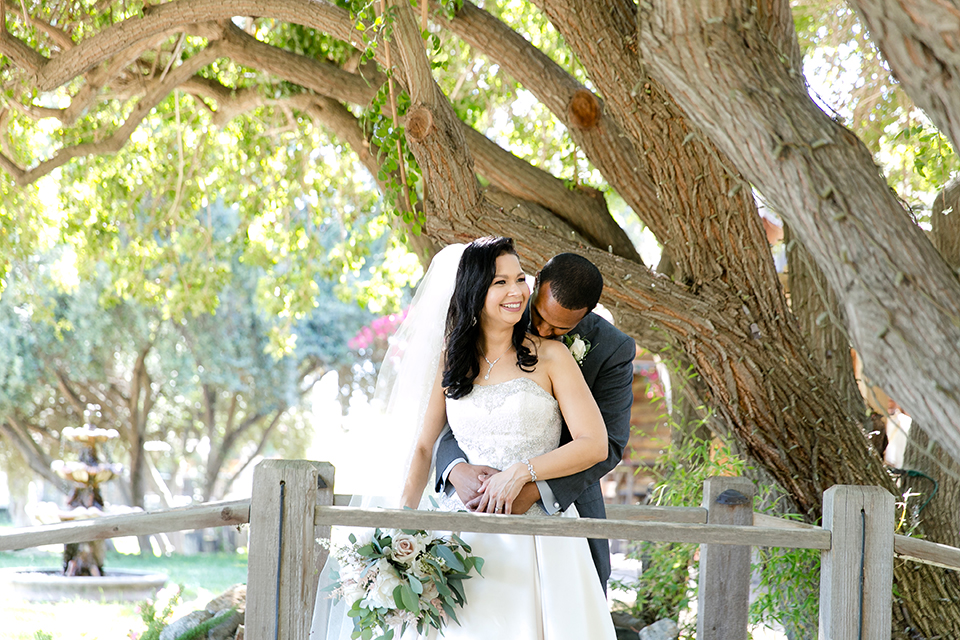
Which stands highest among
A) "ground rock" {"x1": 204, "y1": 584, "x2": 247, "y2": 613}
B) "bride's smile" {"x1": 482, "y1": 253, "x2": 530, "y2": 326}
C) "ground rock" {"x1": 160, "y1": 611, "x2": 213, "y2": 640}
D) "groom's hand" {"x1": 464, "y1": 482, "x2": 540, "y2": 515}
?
"bride's smile" {"x1": 482, "y1": 253, "x2": 530, "y2": 326}

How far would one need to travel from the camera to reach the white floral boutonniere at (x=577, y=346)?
122 inches

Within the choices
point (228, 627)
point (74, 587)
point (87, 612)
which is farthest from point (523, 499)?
point (74, 587)

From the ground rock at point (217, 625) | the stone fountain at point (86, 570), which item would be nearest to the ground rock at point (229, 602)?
the ground rock at point (217, 625)

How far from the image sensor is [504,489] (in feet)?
9.16

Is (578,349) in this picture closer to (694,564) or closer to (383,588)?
(383,588)

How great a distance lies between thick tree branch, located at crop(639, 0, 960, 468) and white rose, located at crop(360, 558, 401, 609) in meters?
1.53

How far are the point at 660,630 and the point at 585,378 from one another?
2599 millimetres

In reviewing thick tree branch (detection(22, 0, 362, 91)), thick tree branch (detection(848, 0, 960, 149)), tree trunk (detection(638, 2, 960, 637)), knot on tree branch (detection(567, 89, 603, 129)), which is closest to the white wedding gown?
tree trunk (detection(638, 2, 960, 637))

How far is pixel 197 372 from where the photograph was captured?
632 inches

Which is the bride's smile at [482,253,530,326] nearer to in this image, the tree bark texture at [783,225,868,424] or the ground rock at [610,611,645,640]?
the tree bark texture at [783,225,868,424]

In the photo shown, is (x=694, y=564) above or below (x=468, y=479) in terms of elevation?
below

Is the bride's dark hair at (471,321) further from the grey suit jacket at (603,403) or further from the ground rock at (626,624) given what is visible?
the ground rock at (626,624)

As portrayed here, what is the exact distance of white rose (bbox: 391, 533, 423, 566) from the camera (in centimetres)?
264

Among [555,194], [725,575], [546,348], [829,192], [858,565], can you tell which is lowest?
[725,575]
